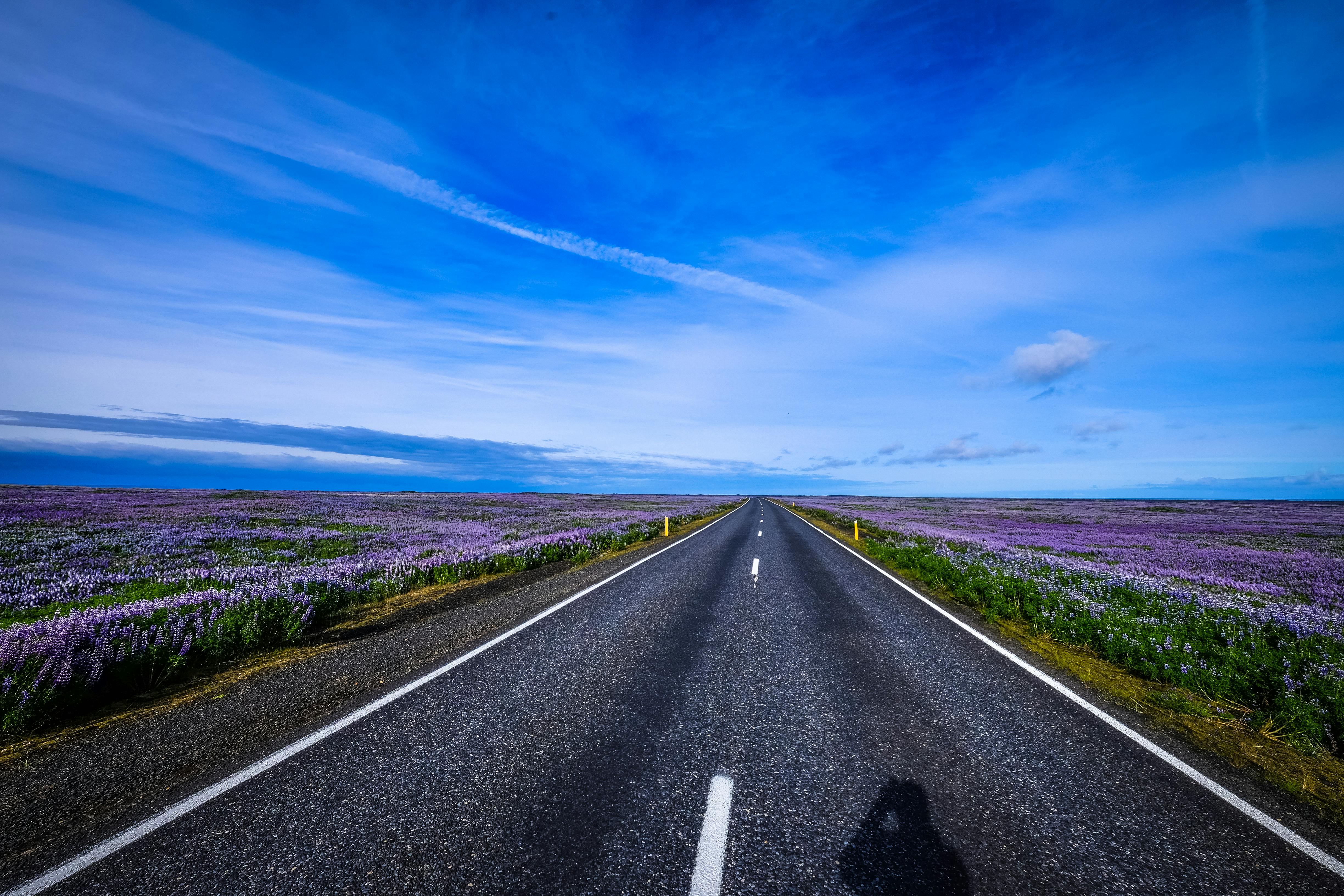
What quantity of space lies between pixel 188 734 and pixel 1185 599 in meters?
14.7

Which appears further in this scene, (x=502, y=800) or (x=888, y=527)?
(x=888, y=527)

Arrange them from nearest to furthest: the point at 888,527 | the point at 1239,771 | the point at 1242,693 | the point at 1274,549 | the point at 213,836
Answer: the point at 213,836 < the point at 1239,771 < the point at 1242,693 < the point at 1274,549 < the point at 888,527

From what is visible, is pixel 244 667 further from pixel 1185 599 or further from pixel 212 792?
pixel 1185 599

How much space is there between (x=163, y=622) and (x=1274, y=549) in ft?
116

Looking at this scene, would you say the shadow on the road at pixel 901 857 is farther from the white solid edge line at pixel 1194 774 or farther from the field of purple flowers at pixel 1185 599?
the field of purple flowers at pixel 1185 599

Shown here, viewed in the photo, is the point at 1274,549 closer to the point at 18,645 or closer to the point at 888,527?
the point at 888,527

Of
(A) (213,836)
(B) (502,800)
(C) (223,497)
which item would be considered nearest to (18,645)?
(A) (213,836)

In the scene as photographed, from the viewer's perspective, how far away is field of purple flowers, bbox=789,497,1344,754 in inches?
216

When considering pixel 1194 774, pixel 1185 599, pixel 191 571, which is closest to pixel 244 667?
pixel 191 571

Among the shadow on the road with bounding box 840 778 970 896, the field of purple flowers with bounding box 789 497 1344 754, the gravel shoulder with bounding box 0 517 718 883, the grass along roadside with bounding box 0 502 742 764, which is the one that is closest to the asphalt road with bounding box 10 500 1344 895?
the shadow on the road with bounding box 840 778 970 896

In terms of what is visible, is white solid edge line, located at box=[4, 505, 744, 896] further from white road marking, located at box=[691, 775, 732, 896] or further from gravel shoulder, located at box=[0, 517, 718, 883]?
white road marking, located at box=[691, 775, 732, 896]

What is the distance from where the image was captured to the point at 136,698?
17.2 feet

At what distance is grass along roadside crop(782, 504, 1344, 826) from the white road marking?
4226 mm

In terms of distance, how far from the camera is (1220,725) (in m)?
4.99
